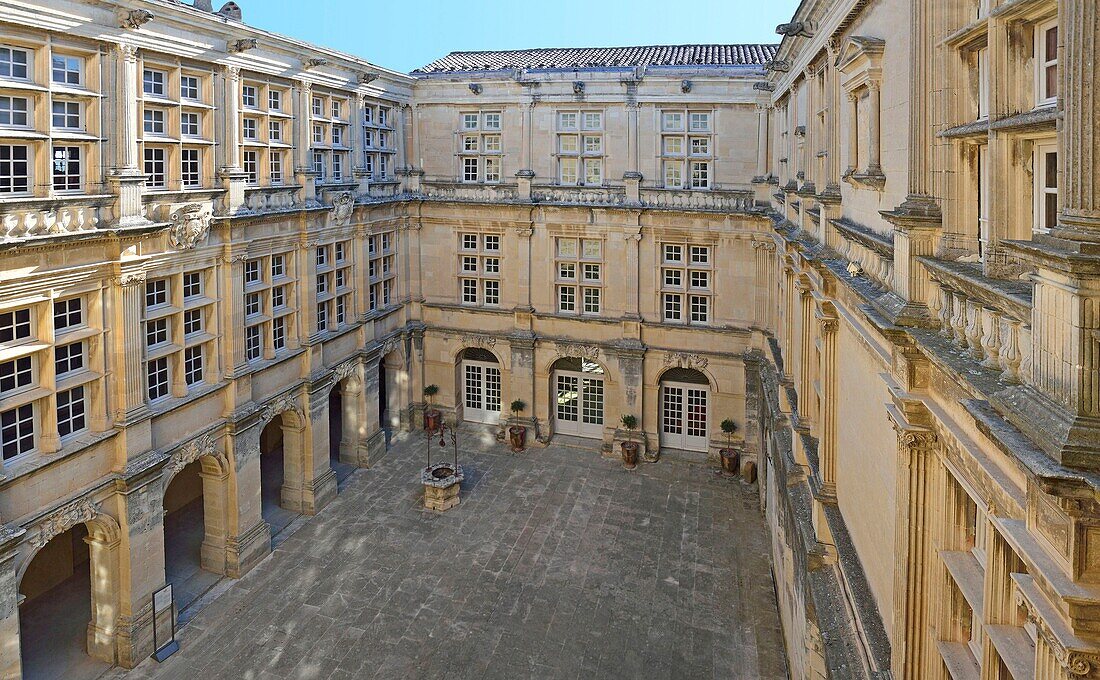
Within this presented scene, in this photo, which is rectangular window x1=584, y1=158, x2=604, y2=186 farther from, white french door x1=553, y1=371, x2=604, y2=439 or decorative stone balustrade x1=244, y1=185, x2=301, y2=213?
decorative stone balustrade x1=244, y1=185, x2=301, y2=213

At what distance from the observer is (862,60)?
31.2ft

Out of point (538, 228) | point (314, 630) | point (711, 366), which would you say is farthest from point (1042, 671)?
point (538, 228)

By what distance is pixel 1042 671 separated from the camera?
4.14 meters

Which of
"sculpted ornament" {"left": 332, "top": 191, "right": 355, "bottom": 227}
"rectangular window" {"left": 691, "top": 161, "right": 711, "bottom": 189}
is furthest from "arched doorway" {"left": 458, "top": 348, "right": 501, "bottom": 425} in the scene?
"rectangular window" {"left": 691, "top": 161, "right": 711, "bottom": 189}

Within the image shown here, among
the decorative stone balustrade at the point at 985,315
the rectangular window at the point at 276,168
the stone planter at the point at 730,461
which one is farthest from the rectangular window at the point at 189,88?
the stone planter at the point at 730,461

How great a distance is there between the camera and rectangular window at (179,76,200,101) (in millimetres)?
17594

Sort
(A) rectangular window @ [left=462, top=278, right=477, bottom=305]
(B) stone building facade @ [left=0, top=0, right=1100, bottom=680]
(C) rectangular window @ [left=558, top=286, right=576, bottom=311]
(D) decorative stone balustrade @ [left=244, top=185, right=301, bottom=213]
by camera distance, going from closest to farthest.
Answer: (B) stone building facade @ [left=0, top=0, right=1100, bottom=680] < (D) decorative stone balustrade @ [left=244, top=185, right=301, bottom=213] < (C) rectangular window @ [left=558, top=286, right=576, bottom=311] < (A) rectangular window @ [left=462, top=278, right=477, bottom=305]

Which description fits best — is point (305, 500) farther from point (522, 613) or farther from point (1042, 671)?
point (1042, 671)

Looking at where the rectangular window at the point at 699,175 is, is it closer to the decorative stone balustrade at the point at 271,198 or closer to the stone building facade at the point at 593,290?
the stone building facade at the point at 593,290

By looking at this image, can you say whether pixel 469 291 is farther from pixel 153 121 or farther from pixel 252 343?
pixel 153 121

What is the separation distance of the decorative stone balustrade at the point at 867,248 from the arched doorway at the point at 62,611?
1449 cm

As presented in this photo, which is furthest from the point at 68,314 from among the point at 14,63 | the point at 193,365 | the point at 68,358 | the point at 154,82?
the point at 154,82

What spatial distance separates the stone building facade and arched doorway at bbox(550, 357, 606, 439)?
0.36ft

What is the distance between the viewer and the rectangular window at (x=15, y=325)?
43.2 ft
